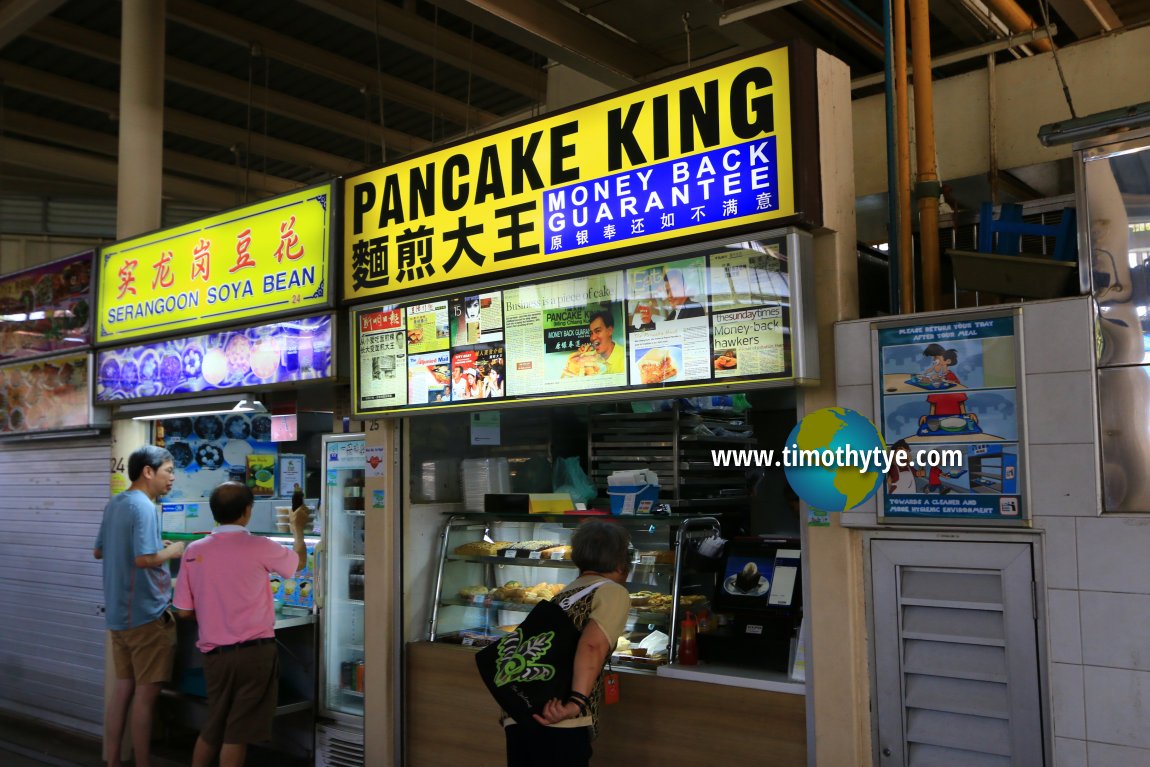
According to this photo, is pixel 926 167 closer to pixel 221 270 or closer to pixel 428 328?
pixel 428 328

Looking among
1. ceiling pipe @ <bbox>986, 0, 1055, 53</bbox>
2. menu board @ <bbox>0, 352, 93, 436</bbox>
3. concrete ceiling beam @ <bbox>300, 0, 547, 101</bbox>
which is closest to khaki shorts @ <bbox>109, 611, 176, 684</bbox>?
menu board @ <bbox>0, 352, 93, 436</bbox>

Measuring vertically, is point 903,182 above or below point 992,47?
below

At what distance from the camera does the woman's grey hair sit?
3.82 m

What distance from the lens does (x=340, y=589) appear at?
6.10 metres

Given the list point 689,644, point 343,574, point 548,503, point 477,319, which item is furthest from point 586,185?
point 343,574

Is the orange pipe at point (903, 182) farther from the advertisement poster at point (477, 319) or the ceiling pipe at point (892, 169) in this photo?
the advertisement poster at point (477, 319)

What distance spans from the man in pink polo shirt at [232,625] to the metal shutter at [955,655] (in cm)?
327

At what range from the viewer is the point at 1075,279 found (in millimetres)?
3406

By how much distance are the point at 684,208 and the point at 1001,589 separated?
198 cm

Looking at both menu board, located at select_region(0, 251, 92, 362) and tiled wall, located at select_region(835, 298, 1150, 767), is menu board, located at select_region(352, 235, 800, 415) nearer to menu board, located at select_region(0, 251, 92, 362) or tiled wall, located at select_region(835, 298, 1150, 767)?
tiled wall, located at select_region(835, 298, 1150, 767)

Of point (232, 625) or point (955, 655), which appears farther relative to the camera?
point (232, 625)

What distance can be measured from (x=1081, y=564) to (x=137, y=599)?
5.39m

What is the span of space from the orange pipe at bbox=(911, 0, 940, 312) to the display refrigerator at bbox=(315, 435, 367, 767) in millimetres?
3508

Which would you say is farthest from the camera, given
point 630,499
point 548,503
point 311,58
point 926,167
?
point 311,58
